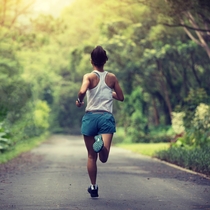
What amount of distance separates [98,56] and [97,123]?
97 centimetres

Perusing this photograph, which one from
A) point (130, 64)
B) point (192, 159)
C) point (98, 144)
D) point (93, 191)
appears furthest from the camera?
point (130, 64)

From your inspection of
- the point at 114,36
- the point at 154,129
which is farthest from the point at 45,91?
the point at 114,36

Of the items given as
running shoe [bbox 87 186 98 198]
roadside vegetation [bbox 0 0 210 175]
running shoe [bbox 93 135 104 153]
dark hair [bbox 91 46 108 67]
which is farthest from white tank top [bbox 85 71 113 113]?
roadside vegetation [bbox 0 0 210 175]

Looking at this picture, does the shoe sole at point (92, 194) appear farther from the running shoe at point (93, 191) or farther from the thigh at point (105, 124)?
the thigh at point (105, 124)

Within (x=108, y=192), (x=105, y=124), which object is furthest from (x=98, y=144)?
(x=108, y=192)

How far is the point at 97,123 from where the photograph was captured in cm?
834

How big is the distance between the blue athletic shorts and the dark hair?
2.37 ft

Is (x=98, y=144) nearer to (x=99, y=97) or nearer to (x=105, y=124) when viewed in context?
(x=105, y=124)

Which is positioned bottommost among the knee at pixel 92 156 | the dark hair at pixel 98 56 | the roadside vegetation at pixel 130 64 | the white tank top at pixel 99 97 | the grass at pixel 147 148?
the knee at pixel 92 156

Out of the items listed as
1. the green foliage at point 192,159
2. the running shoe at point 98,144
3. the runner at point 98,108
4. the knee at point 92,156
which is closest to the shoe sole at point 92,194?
the knee at point 92,156

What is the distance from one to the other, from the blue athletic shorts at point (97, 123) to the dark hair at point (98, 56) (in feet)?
2.37

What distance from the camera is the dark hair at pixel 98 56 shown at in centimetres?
850

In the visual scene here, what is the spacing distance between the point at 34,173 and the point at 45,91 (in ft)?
191

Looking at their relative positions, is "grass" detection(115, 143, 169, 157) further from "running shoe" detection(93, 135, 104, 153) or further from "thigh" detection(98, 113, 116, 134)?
"running shoe" detection(93, 135, 104, 153)
